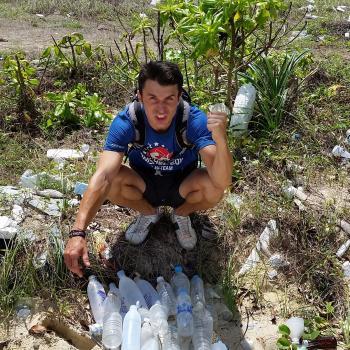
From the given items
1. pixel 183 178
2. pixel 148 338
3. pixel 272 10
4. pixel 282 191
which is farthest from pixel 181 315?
pixel 272 10

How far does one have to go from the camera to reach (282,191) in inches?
148

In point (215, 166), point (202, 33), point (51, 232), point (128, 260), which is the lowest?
point (128, 260)

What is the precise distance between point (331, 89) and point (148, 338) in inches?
131

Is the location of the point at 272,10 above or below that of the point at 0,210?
above

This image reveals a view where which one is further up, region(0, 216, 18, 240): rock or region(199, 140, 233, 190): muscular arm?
region(199, 140, 233, 190): muscular arm

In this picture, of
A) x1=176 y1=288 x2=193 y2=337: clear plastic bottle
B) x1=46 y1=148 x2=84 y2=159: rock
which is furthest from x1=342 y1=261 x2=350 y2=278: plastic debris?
x1=46 y1=148 x2=84 y2=159: rock

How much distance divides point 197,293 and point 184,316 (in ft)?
0.83

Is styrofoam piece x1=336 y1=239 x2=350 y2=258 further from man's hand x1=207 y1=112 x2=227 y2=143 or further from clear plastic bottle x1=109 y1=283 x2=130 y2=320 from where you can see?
clear plastic bottle x1=109 y1=283 x2=130 y2=320

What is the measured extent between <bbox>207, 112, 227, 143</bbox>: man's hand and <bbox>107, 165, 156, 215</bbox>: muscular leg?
0.72 meters

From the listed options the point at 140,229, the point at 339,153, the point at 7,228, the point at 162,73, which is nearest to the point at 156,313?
the point at 140,229

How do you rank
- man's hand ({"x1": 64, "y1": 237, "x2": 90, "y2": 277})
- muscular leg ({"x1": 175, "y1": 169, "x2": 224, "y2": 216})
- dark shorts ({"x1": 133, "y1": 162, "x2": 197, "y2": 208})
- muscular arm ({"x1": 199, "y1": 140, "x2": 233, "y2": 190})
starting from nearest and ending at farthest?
man's hand ({"x1": 64, "y1": 237, "x2": 90, "y2": 277}), muscular arm ({"x1": 199, "y1": 140, "x2": 233, "y2": 190}), muscular leg ({"x1": 175, "y1": 169, "x2": 224, "y2": 216}), dark shorts ({"x1": 133, "y1": 162, "x2": 197, "y2": 208})

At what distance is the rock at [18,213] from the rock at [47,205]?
8cm

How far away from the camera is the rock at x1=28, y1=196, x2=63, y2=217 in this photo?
3.40 metres

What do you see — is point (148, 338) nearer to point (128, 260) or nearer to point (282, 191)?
point (128, 260)
